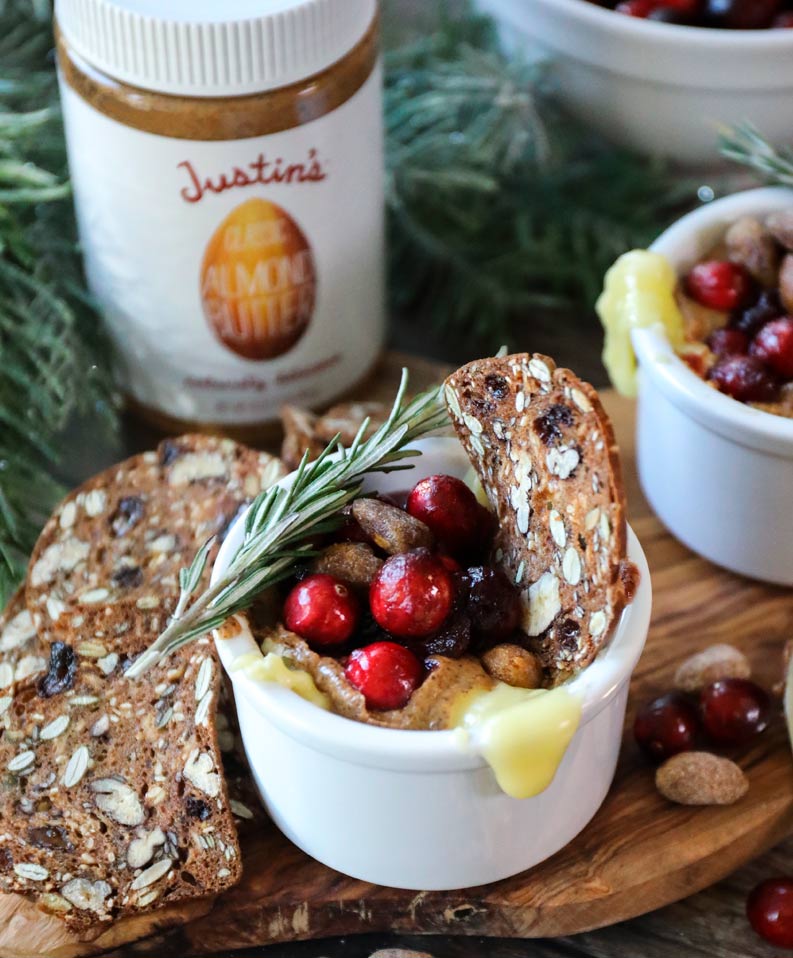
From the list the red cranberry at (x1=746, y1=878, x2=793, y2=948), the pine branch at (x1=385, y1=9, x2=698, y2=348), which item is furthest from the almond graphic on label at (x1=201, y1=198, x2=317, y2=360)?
the red cranberry at (x1=746, y1=878, x2=793, y2=948)

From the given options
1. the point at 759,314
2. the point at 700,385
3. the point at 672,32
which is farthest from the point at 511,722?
the point at 672,32

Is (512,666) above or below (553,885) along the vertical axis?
above

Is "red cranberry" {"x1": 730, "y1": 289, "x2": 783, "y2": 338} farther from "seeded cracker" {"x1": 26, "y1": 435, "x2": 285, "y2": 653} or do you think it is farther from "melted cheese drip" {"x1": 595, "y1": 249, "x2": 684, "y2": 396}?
"seeded cracker" {"x1": 26, "y1": 435, "x2": 285, "y2": 653}

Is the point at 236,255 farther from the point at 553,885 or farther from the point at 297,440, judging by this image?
the point at 553,885

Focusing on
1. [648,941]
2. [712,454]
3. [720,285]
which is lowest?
[648,941]

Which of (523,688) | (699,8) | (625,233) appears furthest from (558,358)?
(523,688)

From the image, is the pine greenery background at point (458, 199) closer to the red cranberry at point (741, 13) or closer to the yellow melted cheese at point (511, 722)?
the red cranberry at point (741, 13)

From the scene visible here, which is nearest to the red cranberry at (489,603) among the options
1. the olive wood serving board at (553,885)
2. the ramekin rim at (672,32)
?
the olive wood serving board at (553,885)
